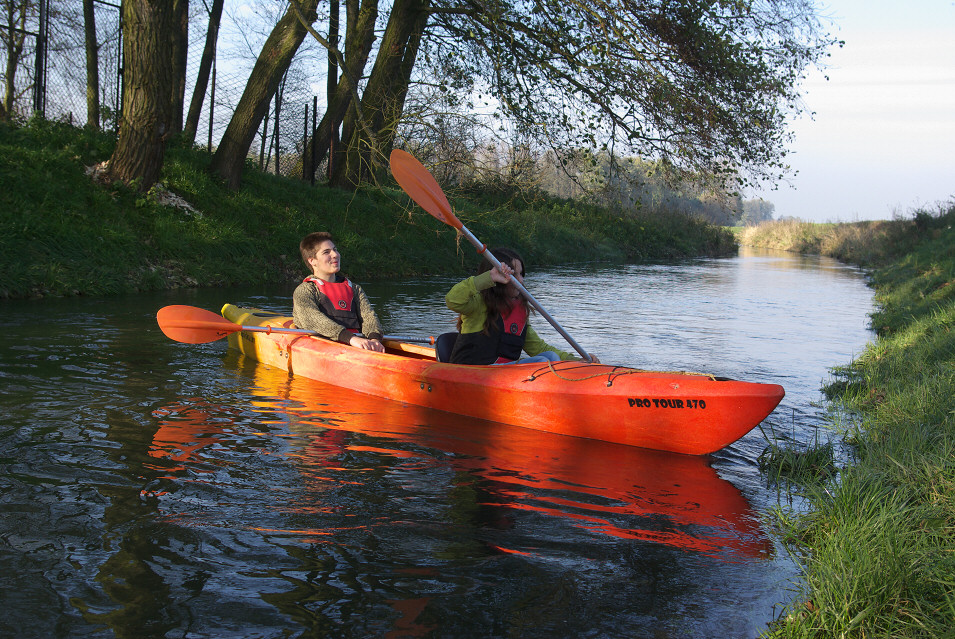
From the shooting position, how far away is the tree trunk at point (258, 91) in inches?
426

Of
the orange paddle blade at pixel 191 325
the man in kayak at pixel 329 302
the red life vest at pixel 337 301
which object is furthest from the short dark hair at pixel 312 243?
the orange paddle blade at pixel 191 325

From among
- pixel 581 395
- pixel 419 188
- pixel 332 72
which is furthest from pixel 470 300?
pixel 332 72

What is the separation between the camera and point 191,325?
5.98 m

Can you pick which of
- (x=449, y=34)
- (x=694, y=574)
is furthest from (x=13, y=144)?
(x=694, y=574)

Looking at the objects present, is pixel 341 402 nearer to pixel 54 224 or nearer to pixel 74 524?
pixel 74 524

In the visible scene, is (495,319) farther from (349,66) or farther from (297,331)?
(349,66)

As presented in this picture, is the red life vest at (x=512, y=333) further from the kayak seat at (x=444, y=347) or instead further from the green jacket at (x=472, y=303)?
the kayak seat at (x=444, y=347)

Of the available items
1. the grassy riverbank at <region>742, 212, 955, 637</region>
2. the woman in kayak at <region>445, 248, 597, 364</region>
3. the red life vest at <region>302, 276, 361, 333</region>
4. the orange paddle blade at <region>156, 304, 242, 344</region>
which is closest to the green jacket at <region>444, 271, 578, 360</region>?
the woman in kayak at <region>445, 248, 597, 364</region>

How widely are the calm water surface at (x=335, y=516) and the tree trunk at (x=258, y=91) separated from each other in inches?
242

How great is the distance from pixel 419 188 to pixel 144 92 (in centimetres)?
567

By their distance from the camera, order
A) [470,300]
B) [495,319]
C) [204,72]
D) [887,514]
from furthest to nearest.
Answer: [204,72] < [495,319] < [470,300] < [887,514]

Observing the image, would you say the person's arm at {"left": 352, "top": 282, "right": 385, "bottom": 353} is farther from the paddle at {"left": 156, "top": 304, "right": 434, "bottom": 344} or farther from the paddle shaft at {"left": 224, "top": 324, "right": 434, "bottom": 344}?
the paddle at {"left": 156, "top": 304, "right": 434, "bottom": 344}

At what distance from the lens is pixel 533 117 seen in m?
10.5

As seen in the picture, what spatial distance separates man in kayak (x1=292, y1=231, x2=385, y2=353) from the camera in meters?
5.56
